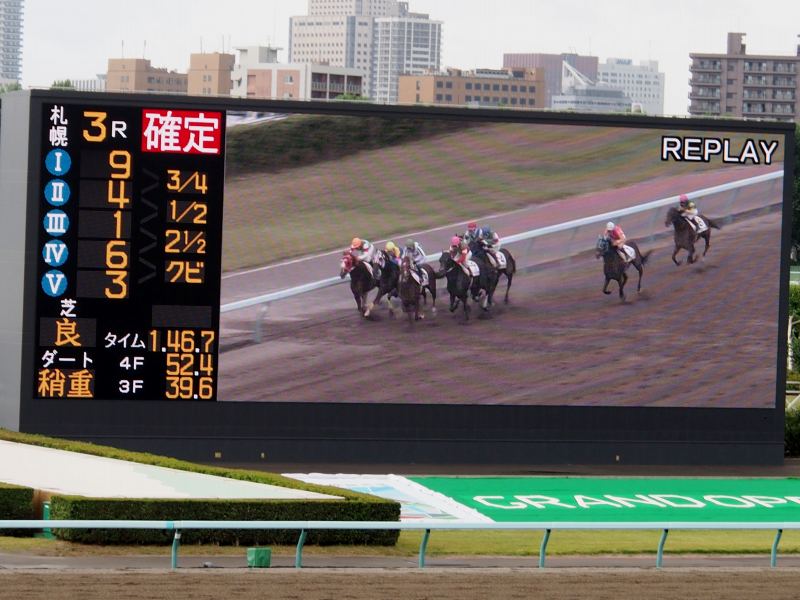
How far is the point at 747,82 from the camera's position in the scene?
181250mm

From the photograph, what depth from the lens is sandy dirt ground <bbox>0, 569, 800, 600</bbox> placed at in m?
16.6

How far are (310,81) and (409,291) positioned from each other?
223ft

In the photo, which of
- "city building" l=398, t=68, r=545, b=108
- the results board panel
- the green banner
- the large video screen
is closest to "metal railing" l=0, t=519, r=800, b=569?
the green banner

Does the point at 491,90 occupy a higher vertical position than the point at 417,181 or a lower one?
higher

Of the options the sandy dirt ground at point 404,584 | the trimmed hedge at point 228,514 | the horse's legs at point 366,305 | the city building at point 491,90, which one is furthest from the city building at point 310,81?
the sandy dirt ground at point 404,584

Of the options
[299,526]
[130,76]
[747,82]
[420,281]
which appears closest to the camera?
[299,526]

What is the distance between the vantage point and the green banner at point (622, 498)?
26984 millimetres

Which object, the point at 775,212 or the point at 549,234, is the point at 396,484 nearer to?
the point at 549,234

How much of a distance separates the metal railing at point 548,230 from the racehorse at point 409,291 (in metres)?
0.44

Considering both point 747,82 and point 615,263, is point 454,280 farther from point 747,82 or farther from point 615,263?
point 747,82

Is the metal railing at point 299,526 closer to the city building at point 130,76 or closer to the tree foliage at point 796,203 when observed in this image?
the city building at point 130,76

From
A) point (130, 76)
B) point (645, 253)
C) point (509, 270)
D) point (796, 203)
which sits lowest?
point (509, 270)

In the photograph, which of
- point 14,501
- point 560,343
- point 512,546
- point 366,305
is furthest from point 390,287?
point 14,501

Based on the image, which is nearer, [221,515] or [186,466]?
[221,515]
